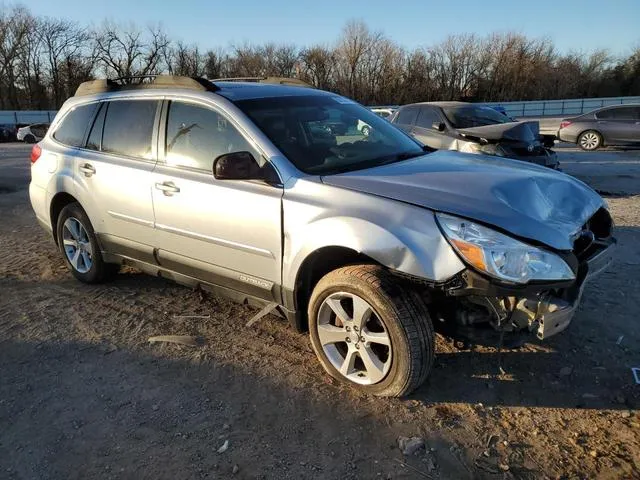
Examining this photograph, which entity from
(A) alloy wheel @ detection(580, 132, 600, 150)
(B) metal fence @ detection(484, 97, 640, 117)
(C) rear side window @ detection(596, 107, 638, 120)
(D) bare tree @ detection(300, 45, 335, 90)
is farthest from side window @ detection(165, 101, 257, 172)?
(D) bare tree @ detection(300, 45, 335, 90)

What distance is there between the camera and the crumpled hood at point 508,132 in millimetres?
9023

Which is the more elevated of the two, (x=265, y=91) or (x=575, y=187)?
(x=265, y=91)

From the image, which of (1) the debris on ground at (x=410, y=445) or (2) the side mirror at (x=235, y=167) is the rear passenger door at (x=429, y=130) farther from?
(1) the debris on ground at (x=410, y=445)

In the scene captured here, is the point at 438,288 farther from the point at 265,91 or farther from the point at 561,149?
the point at 561,149

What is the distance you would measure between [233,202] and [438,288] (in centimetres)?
149

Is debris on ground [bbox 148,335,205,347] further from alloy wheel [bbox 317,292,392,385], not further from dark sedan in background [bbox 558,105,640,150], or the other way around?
dark sedan in background [bbox 558,105,640,150]

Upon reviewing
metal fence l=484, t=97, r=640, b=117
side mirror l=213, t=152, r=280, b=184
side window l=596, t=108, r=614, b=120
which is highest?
side mirror l=213, t=152, r=280, b=184

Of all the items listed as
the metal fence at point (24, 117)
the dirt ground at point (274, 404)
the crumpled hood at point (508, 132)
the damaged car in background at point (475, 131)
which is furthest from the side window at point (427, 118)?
the metal fence at point (24, 117)

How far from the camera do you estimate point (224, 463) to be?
2.62 meters

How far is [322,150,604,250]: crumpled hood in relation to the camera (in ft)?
9.18

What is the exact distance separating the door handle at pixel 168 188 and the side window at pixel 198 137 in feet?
0.53

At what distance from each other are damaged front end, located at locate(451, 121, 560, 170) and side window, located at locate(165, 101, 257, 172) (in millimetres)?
6220

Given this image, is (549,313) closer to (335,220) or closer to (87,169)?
(335,220)

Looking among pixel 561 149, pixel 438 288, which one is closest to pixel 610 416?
pixel 438 288
